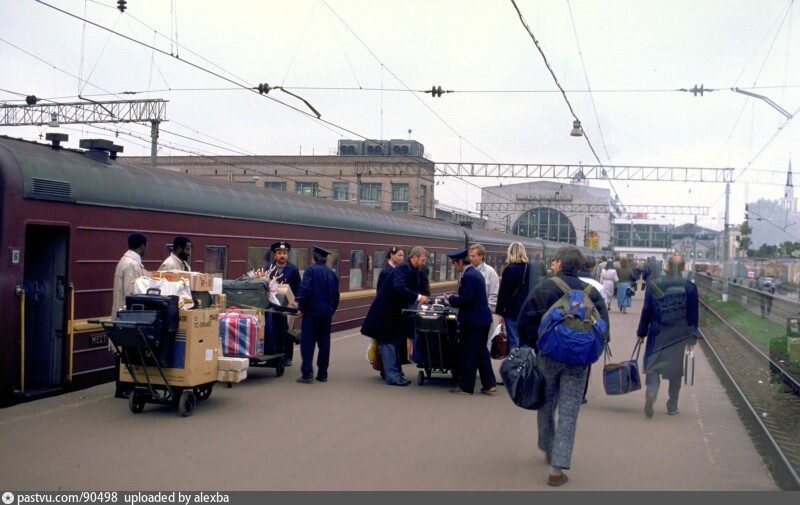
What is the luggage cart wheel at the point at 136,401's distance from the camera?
859 cm

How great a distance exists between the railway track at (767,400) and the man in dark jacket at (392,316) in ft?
14.5

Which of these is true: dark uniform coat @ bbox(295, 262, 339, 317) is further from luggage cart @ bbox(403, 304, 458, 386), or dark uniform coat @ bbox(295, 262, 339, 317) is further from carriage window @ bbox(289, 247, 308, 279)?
carriage window @ bbox(289, 247, 308, 279)

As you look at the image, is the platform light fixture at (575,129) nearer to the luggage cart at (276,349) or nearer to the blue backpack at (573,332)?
the luggage cart at (276,349)

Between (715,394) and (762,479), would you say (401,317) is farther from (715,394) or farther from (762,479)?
(762,479)

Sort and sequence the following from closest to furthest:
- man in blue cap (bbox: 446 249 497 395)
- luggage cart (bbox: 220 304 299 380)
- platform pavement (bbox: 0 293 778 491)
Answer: platform pavement (bbox: 0 293 778 491) → man in blue cap (bbox: 446 249 497 395) → luggage cart (bbox: 220 304 299 380)

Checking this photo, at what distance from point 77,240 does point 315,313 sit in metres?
3.14

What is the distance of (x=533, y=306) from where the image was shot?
22.7 feet

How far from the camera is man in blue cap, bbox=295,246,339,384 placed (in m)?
11.1

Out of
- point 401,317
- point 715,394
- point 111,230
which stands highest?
point 111,230

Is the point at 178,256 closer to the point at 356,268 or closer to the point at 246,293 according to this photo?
the point at 246,293

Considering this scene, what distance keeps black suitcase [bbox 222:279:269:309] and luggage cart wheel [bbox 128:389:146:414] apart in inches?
103

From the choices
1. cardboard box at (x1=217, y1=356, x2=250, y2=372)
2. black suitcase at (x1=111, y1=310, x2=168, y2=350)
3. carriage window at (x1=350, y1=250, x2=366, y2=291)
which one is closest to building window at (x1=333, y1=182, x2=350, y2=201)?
carriage window at (x1=350, y1=250, x2=366, y2=291)
